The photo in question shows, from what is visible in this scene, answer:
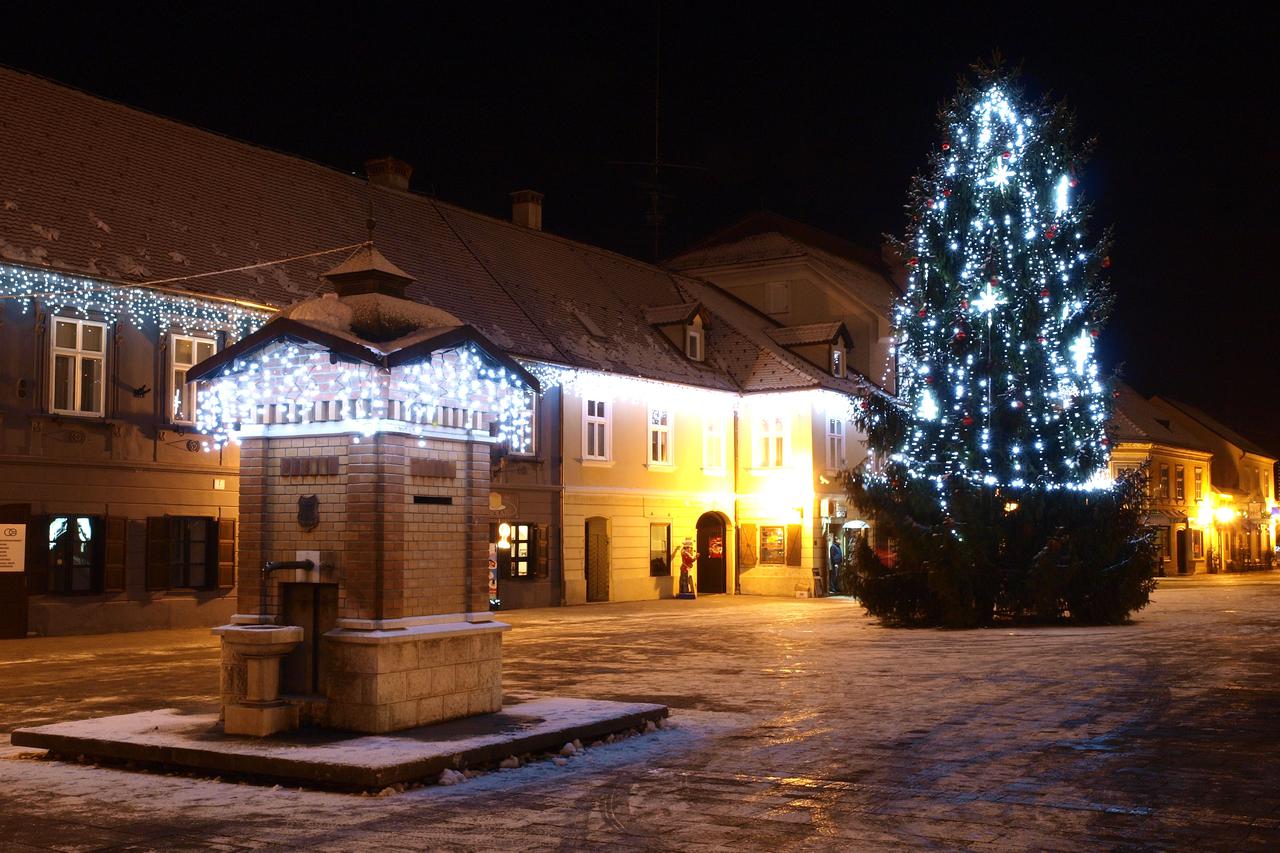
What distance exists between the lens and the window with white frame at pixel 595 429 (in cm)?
3497

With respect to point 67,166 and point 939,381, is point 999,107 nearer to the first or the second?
point 939,381

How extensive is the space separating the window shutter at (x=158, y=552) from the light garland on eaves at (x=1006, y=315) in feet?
48.3

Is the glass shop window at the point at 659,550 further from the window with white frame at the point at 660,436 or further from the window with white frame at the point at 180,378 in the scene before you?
the window with white frame at the point at 180,378

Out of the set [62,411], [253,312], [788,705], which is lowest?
[788,705]

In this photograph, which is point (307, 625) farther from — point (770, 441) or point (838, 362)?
point (838, 362)

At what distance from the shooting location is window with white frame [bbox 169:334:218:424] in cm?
2564

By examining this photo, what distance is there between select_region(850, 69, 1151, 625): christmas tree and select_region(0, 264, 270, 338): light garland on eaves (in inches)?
540

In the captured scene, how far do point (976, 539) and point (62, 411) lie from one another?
1738 centimetres

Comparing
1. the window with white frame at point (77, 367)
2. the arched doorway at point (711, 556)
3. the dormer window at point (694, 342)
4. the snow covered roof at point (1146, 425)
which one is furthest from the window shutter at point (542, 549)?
the snow covered roof at point (1146, 425)

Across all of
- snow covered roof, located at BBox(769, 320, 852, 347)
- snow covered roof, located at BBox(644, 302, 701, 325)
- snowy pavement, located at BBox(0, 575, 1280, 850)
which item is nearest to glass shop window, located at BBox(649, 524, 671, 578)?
snow covered roof, located at BBox(644, 302, 701, 325)

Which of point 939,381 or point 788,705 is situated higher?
point 939,381

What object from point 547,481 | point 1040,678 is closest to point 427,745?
point 1040,678

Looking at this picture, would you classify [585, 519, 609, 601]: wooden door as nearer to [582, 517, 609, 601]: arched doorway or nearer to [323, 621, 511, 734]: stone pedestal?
[582, 517, 609, 601]: arched doorway

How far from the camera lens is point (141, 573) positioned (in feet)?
81.8
